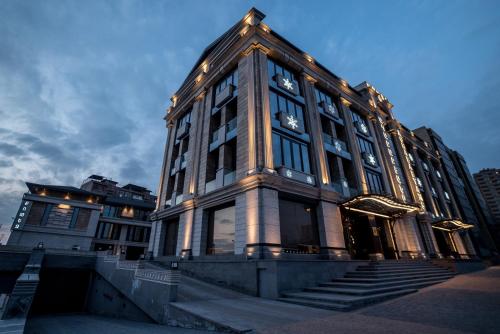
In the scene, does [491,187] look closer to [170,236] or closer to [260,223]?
[260,223]

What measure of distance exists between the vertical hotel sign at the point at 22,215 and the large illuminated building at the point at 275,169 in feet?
77.1

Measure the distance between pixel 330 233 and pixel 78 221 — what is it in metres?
38.2

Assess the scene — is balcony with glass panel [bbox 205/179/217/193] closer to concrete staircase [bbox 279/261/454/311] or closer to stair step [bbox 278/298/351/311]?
concrete staircase [bbox 279/261/454/311]

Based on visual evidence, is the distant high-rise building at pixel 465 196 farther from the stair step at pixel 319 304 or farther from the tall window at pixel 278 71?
the stair step at pixel 319 304

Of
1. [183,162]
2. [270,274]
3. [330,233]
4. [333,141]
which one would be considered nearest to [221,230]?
[270,274]

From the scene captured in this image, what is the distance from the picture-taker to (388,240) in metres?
20.1

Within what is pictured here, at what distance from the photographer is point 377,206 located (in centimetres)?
1753

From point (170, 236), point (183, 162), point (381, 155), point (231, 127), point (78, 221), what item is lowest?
point (170, 236)

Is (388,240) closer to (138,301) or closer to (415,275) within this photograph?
(415,275)

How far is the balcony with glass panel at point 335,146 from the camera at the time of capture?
18844mm

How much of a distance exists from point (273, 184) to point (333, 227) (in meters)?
5.58

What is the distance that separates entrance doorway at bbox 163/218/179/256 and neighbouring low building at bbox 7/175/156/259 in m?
10.6

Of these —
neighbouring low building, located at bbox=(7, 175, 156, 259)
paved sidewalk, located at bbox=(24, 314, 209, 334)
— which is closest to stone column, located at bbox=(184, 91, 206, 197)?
paved sidewalk, located at bbox=(24, 314, 209, 334)

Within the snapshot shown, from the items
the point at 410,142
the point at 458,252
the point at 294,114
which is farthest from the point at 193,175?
the point at 458,252
